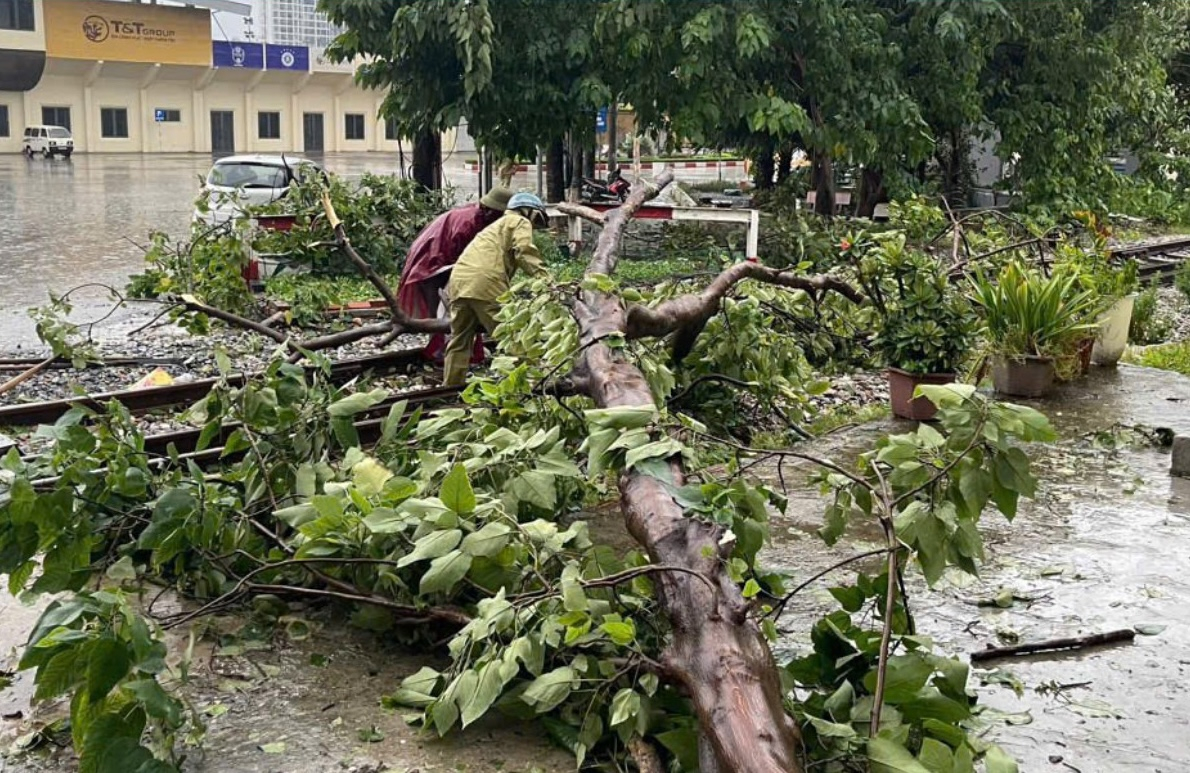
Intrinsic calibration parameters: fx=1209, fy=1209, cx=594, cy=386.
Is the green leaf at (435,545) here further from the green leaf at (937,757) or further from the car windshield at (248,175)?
the car windshield at (248,175)

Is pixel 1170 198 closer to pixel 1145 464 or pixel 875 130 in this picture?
pixel 875 130

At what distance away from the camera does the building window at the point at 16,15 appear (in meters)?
46.8

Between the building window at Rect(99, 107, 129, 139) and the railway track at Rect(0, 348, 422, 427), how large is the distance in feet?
156

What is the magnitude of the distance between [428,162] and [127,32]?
124 feet

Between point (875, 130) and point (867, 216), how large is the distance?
2818mm

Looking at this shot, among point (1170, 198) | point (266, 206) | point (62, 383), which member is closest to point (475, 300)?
point (62, 383)

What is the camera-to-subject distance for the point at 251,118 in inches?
2173

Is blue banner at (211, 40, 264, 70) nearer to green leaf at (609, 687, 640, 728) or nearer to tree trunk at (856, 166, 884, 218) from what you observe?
tree trunk at (856, 166, 884, 218)

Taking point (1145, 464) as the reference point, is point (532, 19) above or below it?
above

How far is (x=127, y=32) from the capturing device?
165 ft

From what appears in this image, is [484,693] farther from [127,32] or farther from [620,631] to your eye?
[127,32]

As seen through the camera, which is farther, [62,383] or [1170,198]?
[1170,198]

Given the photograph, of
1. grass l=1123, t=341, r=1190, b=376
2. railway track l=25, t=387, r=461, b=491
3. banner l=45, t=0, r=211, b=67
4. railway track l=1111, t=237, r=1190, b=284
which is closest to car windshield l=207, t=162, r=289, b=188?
railway track l=25, t=387, r=461, b=491

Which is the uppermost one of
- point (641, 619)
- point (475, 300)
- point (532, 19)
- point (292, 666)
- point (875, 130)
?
point (532, 19)
